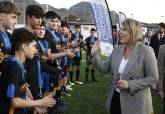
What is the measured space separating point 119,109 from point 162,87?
1.14m

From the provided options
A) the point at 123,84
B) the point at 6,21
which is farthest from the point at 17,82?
the point at 123,84

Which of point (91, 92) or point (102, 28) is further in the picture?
point (91, 92)

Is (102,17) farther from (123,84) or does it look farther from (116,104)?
(123,84)

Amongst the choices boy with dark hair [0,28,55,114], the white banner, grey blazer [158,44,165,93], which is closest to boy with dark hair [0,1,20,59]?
boy with dark hair [0,28,55,114]

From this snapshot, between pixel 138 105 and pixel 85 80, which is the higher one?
pixel 138 105

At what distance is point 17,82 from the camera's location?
384 cm

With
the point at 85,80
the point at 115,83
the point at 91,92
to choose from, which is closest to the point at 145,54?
the point at 115,83

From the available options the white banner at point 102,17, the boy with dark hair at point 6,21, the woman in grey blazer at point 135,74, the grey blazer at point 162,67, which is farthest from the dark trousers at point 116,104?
the white banner at point 102,17

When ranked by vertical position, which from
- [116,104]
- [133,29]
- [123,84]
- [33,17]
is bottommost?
[116,104]

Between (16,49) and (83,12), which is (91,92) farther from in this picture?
(83,12)

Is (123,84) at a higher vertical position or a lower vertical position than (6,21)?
lower

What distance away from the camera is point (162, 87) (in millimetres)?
5668

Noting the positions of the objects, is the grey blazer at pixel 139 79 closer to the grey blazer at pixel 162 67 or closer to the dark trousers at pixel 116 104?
the dark trousers at pixel 116 104

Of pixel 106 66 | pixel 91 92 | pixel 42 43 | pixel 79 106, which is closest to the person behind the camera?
pixel 106 66
